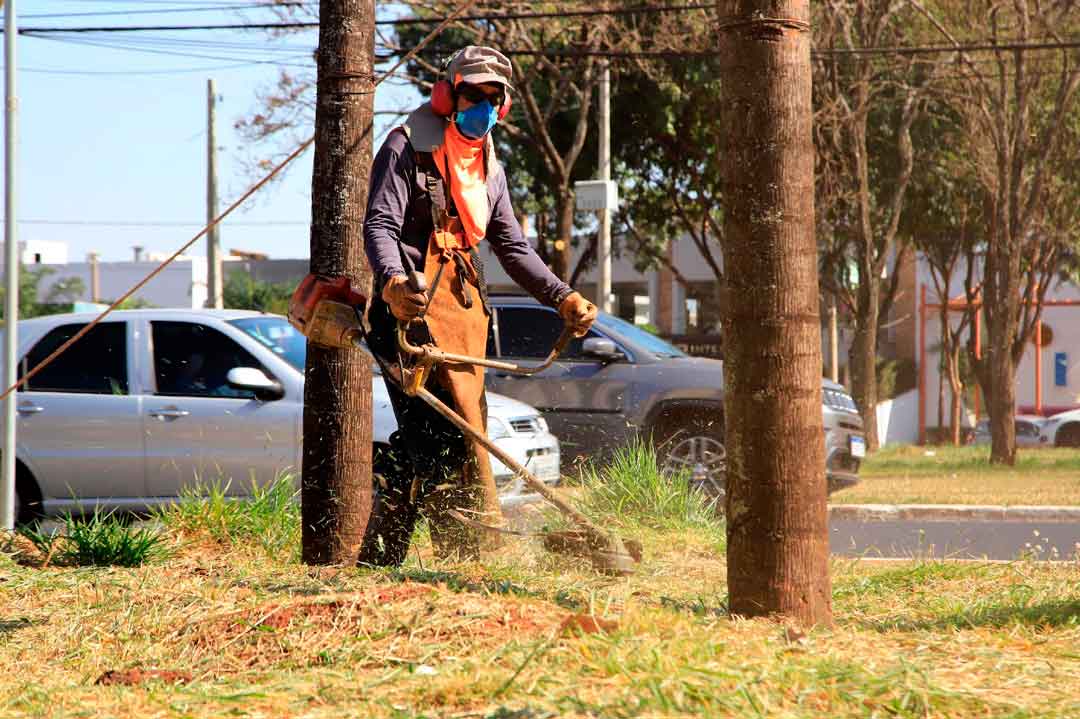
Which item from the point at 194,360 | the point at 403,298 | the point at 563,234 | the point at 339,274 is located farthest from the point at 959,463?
the point at 403,298

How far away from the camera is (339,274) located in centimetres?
548

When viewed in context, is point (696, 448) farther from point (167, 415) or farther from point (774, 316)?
point (774, 316)

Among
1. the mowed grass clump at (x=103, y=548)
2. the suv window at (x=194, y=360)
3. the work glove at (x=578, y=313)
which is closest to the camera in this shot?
the work glove at (x=578, y=313)

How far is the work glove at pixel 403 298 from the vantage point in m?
4.37

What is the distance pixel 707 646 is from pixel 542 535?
64.9 inches

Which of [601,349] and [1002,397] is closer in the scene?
[601,349]

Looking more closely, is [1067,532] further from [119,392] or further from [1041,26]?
[1041,26]

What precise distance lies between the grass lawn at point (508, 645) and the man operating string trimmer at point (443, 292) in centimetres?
24

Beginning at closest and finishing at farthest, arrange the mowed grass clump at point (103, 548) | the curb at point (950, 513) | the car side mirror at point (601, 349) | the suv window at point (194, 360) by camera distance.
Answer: the mowed grass clump at point (103, 548) < the suv window at point (194, 360) < the car side mirror at point (601, 349) < the curb at point (950, 513)

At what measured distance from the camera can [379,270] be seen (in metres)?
4.62

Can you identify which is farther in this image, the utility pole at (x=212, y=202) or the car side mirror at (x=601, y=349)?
the utility pole at (x=212, y=202)

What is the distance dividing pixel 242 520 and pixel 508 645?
10.9ft

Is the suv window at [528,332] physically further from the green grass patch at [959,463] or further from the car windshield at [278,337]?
the green grass patch at [959,463]

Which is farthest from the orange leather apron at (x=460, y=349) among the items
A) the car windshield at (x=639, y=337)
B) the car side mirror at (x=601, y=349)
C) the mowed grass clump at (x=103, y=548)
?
the car windshield at (x=639, y=337)
